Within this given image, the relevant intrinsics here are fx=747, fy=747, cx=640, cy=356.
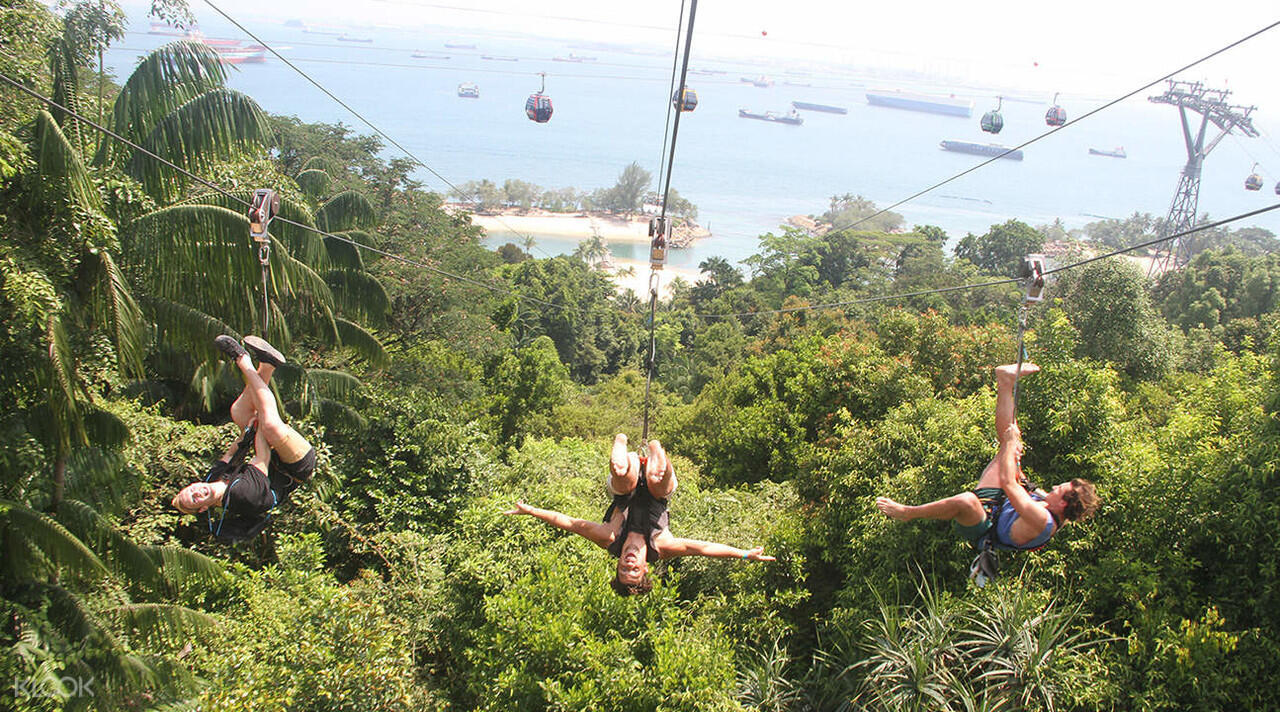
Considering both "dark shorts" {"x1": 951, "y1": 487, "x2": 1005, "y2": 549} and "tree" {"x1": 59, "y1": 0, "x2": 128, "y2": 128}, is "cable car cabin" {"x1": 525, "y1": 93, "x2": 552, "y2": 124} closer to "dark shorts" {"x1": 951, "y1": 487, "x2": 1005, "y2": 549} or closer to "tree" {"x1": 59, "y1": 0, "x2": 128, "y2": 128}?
"tree" {"x1": 59, "y1": 0, "x2": 128, "y2": 128}

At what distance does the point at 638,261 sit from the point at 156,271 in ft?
216

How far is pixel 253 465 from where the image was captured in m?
4.75

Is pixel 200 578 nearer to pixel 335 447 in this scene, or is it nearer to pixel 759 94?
pixel 335 447

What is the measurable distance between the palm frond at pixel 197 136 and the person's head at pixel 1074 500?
26.1ft

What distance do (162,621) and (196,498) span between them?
3.38 metres

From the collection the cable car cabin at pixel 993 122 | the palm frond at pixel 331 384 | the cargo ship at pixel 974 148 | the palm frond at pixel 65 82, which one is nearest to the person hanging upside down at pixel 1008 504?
the palm frond at pixel 65 82

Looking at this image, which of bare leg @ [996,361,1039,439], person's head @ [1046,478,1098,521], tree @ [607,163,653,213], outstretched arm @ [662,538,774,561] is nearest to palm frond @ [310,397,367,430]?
outstretched arm @ [662,538,774,561]

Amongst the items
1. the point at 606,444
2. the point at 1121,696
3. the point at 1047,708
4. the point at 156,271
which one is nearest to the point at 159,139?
the point at 156,271

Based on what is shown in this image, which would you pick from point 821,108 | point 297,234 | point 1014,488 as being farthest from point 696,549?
point 821,108

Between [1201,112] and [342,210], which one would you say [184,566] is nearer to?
[342,210]

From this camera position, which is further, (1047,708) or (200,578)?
(200,578)

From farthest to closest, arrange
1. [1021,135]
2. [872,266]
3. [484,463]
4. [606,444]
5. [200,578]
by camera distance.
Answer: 1. [1021,135]
2. [872,266]
3. [606,444]
4. [484,463]
5. [200,578]

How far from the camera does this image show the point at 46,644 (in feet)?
19.6

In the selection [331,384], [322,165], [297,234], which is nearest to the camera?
[297,234]
